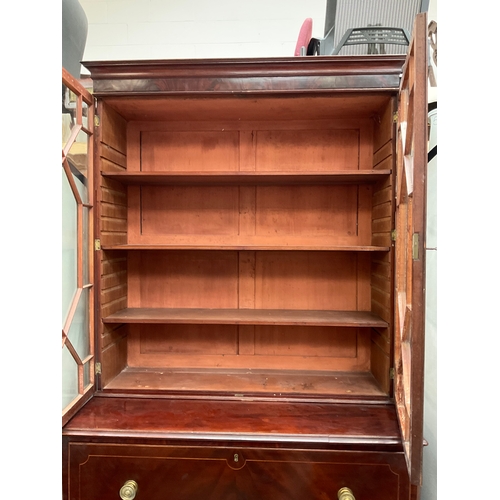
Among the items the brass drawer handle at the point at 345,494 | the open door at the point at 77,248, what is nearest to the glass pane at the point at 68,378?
the open door at the point at 77,248

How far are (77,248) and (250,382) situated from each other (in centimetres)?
98

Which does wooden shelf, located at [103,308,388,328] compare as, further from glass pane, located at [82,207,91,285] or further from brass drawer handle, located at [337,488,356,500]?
brass drawer handle, located at [337,488,356,500]

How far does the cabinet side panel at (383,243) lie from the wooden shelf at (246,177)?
0.08 meters

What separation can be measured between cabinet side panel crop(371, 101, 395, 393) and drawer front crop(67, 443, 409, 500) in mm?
384

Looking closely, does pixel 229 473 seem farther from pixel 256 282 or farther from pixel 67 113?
pixel 67 113

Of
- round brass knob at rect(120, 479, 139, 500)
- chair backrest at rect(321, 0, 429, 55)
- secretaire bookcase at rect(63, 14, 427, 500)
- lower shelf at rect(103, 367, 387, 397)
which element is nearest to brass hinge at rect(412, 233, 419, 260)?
secretaire bookcase at rect(63, 14, 427, 500)

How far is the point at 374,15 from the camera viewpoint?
145 centimetres

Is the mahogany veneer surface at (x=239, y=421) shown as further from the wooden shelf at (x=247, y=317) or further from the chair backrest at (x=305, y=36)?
the chair backrest at (x=305, y=36)

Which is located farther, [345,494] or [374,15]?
[374,15]

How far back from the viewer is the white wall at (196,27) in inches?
72.2

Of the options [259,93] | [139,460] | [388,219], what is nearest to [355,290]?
[388,219]

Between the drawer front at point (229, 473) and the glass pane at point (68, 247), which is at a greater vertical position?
the glass pane at point (68, 247)

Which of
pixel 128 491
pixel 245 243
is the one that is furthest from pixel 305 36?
pixel 128 491

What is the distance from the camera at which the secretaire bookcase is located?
1190 millimetres
